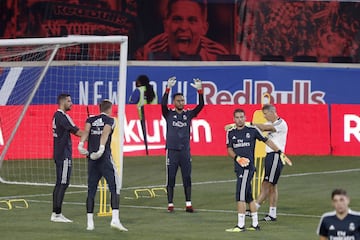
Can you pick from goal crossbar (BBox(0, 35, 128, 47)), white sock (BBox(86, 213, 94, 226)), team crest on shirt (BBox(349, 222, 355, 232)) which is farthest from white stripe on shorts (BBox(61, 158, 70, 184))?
team crest on shirt (BBox(349, 222, 355, 232))

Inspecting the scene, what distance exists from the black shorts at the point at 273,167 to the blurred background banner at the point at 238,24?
62.0ft

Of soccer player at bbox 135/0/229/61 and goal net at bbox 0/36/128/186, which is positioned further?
soccer player at bbox 135/0/229/61

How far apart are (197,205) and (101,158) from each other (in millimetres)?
4576

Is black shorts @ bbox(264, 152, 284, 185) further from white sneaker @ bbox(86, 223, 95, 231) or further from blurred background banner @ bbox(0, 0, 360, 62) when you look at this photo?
blurred background banner @ bbox(0, 0, 360, 62)

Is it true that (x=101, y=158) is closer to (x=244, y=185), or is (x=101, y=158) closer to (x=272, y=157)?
(x=244, y=185)

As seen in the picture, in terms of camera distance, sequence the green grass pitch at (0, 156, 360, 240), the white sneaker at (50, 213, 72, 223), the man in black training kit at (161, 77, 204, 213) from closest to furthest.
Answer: the green grass pitch at (0, 156, 360, 240) → the white sneaker at (50, 213, 72, 223) → the man in black training kit at (161, 77, 204, 213)

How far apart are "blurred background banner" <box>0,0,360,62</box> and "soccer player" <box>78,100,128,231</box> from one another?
2095 centimetres

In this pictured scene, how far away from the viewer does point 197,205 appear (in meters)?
25.5

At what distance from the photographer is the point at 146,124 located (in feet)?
116

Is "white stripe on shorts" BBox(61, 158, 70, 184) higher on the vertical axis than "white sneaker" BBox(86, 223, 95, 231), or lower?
higher

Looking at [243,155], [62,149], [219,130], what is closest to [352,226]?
[243,155]

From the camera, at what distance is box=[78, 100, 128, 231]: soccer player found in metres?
21.3

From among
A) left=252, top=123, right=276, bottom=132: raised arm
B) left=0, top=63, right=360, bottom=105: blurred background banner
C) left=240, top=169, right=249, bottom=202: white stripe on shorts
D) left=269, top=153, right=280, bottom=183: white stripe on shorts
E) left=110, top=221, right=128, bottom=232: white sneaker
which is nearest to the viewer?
left=110, top=221, right=128, bottom=232: white sneaker

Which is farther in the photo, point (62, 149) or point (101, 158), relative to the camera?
point (62, 149)
